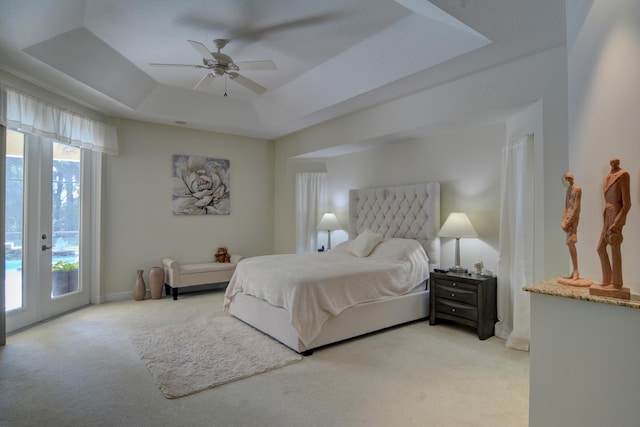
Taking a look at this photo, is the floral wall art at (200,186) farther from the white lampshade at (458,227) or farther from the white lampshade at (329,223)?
the white lampshade at (458,227)

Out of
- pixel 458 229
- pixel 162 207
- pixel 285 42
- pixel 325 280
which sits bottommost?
pixel 325 280

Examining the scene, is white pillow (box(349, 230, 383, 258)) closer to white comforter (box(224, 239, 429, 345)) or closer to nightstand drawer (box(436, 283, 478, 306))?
white comforter (box(224, 239, 429, 345))

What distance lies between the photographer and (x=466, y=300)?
3797 millimetres

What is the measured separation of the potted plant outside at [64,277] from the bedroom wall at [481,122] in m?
3.92

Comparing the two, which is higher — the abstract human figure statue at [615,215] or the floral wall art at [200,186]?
the floral wall art at [200,186]

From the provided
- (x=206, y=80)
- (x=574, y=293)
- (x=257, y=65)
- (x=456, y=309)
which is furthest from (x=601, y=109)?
(x=206, y=80)

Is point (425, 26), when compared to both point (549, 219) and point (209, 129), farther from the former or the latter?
point (209, 129)

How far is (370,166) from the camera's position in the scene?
5.65m

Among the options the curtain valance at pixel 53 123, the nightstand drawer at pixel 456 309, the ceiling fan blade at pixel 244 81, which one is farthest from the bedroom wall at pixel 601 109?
the curtain valance at pixel 53 123

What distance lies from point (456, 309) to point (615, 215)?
97.7 inches

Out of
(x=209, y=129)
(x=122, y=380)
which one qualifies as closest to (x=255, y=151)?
(x=209, y=129)

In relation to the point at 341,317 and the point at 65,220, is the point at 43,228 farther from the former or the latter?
the point at 341,317

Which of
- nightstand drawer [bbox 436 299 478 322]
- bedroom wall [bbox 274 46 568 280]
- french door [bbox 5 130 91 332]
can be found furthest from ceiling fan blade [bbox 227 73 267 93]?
nightstand drawer [bbox 436 299 478 322]

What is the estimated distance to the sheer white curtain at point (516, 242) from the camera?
3.40m
